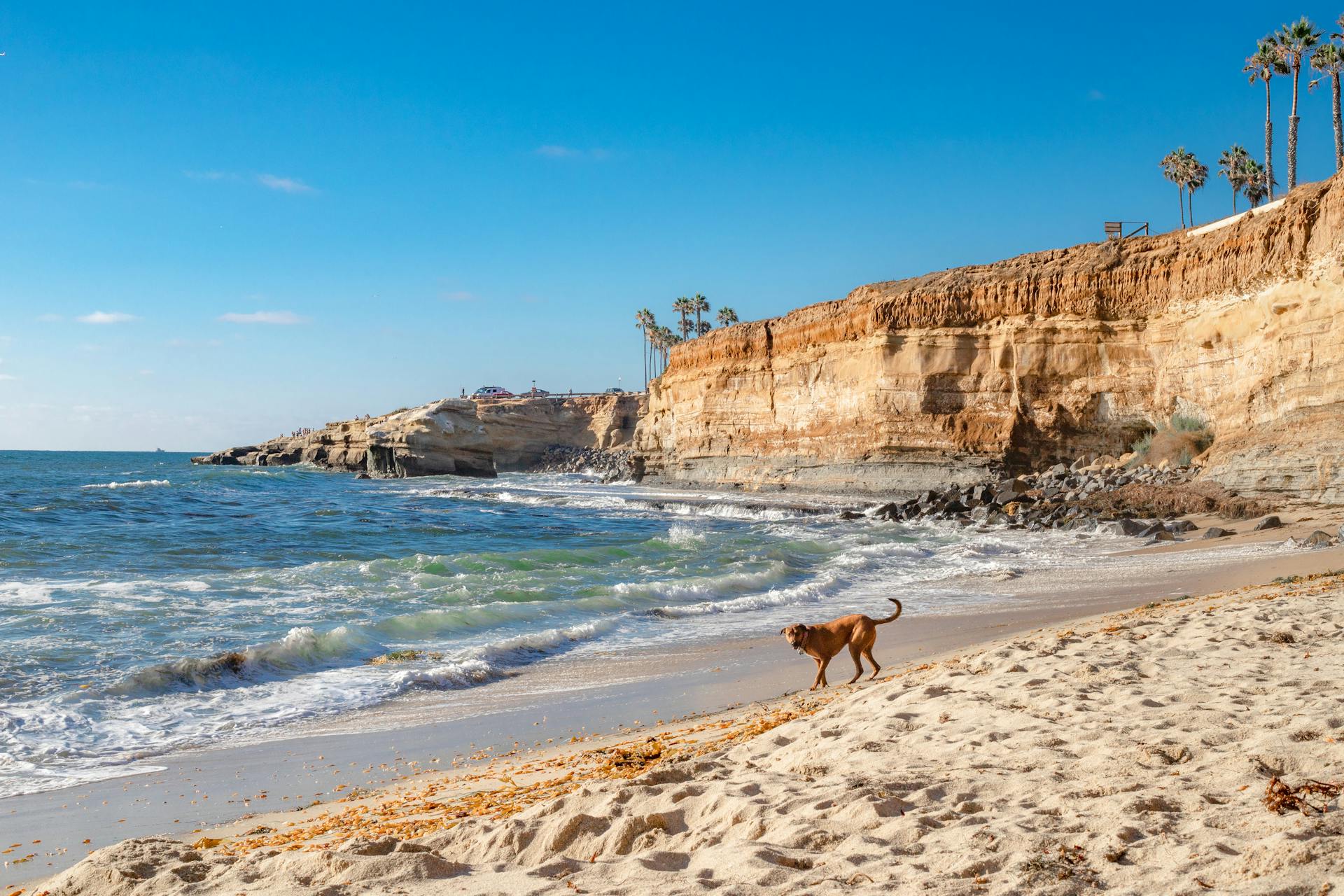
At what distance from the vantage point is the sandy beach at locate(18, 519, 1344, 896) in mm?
3402

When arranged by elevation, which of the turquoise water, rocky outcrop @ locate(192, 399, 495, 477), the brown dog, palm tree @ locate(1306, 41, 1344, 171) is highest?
palm tree @ locate(1306, 41, 1344, 171)

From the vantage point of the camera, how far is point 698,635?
38.7ft

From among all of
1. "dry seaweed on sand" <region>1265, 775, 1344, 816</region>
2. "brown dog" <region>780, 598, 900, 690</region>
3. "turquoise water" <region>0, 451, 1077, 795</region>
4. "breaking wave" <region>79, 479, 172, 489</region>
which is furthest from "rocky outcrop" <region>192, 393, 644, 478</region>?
"dry seaweed on sand" <region>1265, 775, 1344, 816</region>

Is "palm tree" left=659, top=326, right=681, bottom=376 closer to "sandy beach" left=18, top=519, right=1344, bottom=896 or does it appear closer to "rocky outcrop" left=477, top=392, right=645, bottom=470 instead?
"rocky outcrop" left=477, top=392, right=645, bottom=470

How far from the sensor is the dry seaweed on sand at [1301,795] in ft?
11.4

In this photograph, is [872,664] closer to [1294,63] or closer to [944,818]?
A: [944,818]

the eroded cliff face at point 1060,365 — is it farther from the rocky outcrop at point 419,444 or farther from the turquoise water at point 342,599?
the rocky outcrop at point 419,444

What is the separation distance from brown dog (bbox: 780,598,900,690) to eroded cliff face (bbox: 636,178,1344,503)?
626 inches

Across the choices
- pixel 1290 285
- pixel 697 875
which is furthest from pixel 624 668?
pixel 1290 285

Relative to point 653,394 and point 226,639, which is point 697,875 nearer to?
point 226,639

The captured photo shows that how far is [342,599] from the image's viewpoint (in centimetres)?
1434

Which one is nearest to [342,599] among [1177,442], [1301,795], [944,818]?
[944,818]

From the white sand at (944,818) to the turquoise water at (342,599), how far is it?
13.9 ft

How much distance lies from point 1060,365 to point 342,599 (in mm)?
26317
